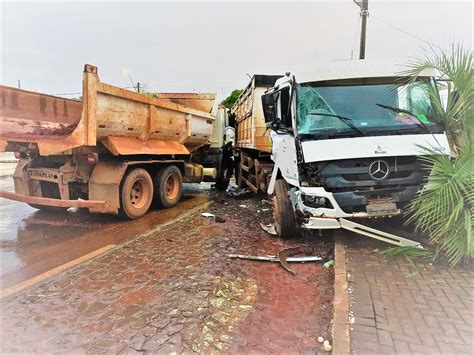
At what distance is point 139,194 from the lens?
23.9 feet

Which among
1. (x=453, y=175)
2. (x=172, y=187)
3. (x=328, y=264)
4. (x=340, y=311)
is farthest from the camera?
(x=172, y=187)

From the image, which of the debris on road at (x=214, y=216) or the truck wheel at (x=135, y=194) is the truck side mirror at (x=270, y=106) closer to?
the debris on road at (x=214, y=216)

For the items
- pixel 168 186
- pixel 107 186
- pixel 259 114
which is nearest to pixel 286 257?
pixel 107 186

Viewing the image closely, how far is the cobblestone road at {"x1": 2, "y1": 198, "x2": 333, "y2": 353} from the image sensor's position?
283 cm

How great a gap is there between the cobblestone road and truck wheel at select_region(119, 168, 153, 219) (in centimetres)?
169

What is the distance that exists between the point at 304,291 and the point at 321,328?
2.48 feet

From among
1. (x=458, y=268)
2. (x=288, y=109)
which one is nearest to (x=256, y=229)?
(x=288, y=109)

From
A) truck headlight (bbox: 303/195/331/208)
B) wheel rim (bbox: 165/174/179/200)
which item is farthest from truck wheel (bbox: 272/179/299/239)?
wheel rim (bbox: 165/174/179/200)

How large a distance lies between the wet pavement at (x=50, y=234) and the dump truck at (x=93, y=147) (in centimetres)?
38

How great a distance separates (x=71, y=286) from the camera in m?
3.84

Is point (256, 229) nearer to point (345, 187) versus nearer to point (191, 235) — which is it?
point (191, 235)

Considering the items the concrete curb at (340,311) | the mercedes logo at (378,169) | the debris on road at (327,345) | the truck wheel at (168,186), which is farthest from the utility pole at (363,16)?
the debris on road at (327,345)

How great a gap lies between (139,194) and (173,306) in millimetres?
4252

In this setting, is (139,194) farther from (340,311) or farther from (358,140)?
(340,311)
